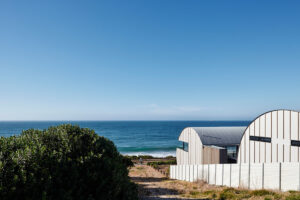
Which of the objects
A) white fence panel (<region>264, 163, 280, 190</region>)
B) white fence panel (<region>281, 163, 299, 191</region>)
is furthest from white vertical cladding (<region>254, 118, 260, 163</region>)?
white fence panel (<region>281, 163, 299, 191</region>)

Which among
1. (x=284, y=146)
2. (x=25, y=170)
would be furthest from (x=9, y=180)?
(x=284, y=146)

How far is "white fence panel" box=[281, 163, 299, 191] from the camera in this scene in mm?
8188

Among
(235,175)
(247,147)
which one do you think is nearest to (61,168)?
(235,175)

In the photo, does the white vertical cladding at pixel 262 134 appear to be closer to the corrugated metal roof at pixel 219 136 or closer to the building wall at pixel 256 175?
the building wall at pixel 256 175

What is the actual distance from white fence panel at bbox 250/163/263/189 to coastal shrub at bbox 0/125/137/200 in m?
6.60

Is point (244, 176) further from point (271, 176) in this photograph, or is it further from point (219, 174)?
point (219, 174)

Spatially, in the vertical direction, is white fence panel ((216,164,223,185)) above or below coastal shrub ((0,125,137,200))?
below

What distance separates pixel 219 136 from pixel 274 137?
24.5 ft

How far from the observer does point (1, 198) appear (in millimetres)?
3627

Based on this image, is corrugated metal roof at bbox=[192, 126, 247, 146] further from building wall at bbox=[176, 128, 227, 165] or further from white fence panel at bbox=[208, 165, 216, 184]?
white fence panel at bbox=[208, 165, 216, 184]

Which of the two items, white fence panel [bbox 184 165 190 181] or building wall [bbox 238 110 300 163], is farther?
white fence panel [bbox 184 165 190 181]

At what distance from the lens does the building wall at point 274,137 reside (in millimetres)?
10570

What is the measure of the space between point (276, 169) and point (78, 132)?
8.08 metres

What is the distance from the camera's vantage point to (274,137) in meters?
11.6
